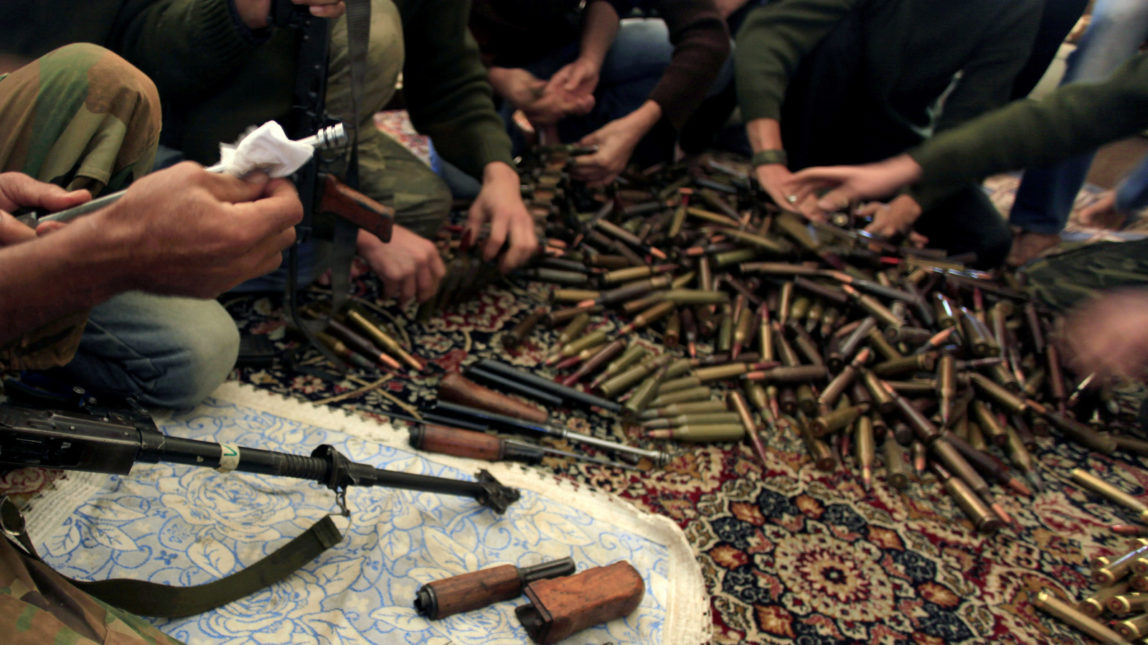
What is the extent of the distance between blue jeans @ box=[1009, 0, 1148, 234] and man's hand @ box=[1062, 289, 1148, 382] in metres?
1.82

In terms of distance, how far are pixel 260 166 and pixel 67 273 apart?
0.35m

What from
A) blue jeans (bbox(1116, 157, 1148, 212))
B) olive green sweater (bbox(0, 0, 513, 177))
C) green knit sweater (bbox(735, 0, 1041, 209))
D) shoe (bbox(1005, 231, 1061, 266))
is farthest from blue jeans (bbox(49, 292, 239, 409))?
shoe (bbox(1005, 231, 1061, 266))

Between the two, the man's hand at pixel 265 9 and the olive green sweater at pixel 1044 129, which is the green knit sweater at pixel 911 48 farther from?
the man's hand at pixel 265 9

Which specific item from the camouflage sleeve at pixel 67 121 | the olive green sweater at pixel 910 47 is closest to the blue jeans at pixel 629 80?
the olive green sweater at pixel 910 47

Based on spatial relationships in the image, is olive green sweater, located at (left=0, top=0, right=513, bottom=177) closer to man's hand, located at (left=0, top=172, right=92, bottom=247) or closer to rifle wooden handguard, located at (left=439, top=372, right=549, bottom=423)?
man's hand, located at (left=0, top=172, right=92, bottom=247)

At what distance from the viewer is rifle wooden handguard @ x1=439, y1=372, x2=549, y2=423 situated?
243cm

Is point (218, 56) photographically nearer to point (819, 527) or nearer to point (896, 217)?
point (819, 527)

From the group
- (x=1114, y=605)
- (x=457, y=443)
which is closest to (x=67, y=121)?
(x=457, y=443)

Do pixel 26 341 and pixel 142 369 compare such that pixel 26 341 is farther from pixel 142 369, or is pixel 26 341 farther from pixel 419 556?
pixel 419 556

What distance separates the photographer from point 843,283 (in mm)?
3404

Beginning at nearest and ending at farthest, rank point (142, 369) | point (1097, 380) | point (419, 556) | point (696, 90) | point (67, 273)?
point (67, 273), point (419, 556), point (142, 369), point (1097, 380), point (696, 90)

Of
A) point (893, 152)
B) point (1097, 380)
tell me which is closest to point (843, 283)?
point (1097, 380)

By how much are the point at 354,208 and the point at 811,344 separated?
6.39 feet

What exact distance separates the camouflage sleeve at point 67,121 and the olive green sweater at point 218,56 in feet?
1.16
